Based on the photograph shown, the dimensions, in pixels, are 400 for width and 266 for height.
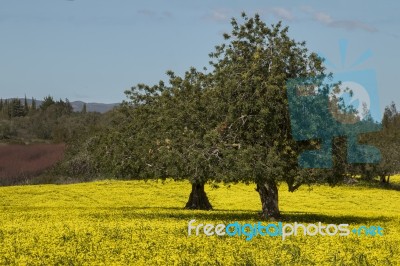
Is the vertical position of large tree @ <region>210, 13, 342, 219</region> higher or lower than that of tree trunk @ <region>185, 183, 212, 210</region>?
higher

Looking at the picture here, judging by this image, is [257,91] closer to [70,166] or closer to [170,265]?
[170,265]

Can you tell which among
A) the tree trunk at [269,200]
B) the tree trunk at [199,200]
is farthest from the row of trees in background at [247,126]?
the tree trunk at [199,200]

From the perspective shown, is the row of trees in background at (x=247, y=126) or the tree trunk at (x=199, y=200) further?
the tree trunk at (x=199, y=200)

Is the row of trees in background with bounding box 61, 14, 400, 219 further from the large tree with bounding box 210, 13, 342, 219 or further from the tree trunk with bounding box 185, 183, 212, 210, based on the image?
the tree trunk with bounding box 185, 183, 212, 210

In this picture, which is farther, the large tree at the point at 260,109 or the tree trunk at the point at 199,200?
the tree trunk at the point at 199,200

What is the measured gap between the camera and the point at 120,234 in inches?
1182

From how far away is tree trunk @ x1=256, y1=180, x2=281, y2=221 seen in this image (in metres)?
40.6

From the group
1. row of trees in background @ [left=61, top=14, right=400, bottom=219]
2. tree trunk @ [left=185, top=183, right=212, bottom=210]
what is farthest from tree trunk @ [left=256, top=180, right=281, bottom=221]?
tree trunk @ [left=185, top=183, right=212, bottom=210]

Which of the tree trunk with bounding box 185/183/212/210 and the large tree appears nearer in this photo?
the large tree

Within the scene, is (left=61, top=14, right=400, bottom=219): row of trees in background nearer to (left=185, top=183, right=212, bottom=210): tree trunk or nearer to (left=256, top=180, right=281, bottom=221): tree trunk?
(left=256, top=180, right=281, bottom=221): tree trunk

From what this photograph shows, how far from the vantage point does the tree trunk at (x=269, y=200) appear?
4056cm

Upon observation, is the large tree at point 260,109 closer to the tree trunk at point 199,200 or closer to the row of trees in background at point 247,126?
the row of trees in background at point 247,126

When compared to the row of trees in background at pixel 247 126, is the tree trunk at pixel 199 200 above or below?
below

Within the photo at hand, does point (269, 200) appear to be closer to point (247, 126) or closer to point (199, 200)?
point (247, 126)
